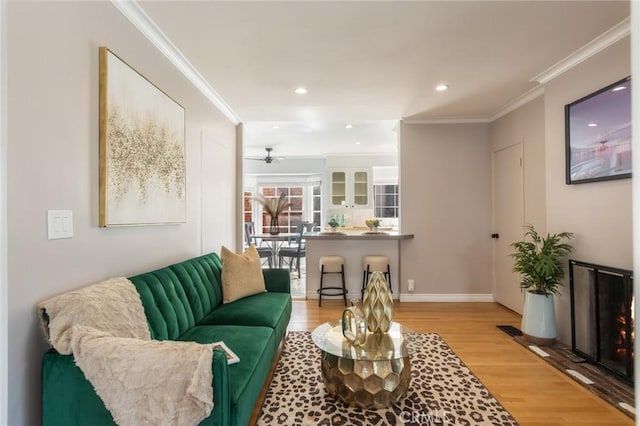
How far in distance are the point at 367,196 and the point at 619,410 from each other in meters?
5.48

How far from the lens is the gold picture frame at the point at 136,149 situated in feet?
5.90

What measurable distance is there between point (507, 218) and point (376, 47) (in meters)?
2.84

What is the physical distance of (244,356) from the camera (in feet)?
5.89

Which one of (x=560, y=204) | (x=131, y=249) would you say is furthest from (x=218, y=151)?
(x=560, y=204)

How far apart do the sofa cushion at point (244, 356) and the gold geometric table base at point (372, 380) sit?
0.46 meters

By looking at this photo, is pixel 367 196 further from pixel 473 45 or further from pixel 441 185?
pixel 473 45

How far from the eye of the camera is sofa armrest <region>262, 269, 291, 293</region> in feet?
10.5

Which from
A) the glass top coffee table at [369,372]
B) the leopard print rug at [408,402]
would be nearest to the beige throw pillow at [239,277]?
the leopard print rug at [408,402]

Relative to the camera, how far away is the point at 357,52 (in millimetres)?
2582

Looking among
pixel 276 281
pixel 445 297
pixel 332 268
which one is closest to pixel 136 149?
pixel 276 281

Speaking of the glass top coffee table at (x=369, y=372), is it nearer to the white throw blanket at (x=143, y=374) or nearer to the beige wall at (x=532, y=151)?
the white throw blanket at (x=143, y=374)

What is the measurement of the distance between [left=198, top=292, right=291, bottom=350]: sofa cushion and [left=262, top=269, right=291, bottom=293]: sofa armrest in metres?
0.30

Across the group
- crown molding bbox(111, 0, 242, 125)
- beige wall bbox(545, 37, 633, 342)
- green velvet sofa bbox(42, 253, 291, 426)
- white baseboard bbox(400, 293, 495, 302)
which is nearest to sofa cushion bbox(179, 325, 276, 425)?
green velvet sofa bbox(42, 253, 291, 426)

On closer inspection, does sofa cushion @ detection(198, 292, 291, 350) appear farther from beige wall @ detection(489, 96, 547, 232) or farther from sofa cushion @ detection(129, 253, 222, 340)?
beige wall @ detection(489, 96, 547, 232)
